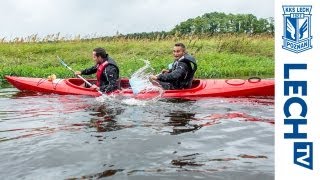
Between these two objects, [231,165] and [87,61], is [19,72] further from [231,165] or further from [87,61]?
[231,165]

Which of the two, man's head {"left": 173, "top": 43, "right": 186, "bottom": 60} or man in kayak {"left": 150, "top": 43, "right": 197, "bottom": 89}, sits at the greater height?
man's head {"left": 173, "top": 43, "right": 186, "bottom": 60}

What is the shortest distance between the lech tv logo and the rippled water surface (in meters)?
2.09

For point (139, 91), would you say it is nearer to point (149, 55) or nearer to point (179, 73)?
point (179, 73)

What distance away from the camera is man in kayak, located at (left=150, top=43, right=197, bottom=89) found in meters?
9.22

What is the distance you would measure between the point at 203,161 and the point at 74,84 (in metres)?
6.66

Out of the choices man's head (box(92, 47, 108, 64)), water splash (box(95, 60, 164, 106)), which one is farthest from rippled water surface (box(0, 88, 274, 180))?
man's head (box(92, 47, 108, 64))

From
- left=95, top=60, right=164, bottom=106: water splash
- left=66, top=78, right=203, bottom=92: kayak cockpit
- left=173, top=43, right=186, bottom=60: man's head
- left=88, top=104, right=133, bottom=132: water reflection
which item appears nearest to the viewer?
left=88, top=104, right=133, bottom=132: water reflection

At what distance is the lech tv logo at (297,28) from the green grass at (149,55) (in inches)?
548

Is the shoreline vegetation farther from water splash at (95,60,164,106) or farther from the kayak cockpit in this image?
water splash at (95,60,164,106)

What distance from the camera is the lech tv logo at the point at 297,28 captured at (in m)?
2.17

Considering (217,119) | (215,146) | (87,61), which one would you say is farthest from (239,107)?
(87,61)

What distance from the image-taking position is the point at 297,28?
88.2 inches

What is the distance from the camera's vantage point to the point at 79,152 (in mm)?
5086

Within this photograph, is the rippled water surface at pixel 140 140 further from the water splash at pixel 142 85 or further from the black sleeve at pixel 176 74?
the black sleeve at pixel 176 74
